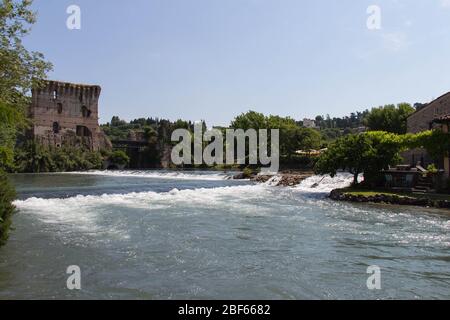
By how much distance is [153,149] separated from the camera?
91125 millimetres

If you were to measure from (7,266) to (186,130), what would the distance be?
283ft

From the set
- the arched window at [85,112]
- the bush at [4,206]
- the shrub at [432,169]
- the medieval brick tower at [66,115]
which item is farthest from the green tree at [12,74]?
the arched window at [85,112]

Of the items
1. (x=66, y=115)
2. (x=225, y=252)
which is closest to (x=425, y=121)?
(x=225, y=252)

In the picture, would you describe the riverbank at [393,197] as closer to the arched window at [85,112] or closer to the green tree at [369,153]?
the green tree at [369,153]

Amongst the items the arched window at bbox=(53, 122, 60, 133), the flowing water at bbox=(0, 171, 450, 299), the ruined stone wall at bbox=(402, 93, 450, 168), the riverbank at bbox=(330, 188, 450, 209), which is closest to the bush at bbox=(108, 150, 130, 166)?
the arched window at bbox=(53, 122, 60, 133)

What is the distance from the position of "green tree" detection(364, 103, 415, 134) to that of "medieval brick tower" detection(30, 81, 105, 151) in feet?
181

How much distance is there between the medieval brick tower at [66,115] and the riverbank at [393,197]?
6645 centimetres

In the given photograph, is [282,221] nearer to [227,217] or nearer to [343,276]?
[227,217]

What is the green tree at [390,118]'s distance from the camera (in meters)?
70.9

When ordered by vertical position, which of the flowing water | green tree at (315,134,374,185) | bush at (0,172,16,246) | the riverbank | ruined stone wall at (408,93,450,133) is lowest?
the flowing water

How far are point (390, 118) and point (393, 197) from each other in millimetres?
51306

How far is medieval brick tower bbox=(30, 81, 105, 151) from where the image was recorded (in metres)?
80.1

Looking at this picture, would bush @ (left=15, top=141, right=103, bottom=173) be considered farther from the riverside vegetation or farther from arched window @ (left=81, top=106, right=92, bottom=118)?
arched window @ (left=81, top=106, right=92, bottom=118)
